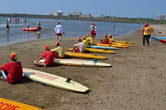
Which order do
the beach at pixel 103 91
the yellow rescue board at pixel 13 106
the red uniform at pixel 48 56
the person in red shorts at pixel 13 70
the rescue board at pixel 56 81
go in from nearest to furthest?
1. the yellow rescue board at pixel 13 106
2. the beach at pixel 103 91
3. the rescue board at pixel 56 81
4. the person in red shorts at pixel 13 70
5. the red uniform at pixel 48 56

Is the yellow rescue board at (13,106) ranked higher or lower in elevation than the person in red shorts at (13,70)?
lower

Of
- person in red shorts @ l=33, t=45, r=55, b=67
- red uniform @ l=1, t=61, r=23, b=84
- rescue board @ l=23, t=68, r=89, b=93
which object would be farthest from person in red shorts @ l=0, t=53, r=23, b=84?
person in red shorts @ l=33, t=45, r=55, b=67

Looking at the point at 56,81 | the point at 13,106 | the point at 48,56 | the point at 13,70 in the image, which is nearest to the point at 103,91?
the point at 56,81

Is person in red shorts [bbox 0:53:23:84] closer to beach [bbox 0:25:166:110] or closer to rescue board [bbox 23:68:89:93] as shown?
beach [bbox 0:25:166:110]

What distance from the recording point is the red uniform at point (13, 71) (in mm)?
5742

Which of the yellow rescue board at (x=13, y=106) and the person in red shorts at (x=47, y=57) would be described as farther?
the person in red shorts at (x=47, y=57)

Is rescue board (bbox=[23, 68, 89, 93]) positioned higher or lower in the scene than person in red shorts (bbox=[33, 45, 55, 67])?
lower

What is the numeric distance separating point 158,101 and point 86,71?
3.37 metres

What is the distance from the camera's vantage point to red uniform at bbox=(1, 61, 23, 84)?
18.8ft

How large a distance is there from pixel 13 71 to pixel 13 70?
0.14 ft

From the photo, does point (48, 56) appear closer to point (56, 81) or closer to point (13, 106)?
point (56, 81)

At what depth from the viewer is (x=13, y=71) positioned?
579 centimetres

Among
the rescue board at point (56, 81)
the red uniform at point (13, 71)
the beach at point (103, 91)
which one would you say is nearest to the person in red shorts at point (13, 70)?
the red uniform at point (13, 71)

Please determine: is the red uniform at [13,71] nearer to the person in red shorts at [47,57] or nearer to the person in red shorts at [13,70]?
the person in red shorts at [13,70]
